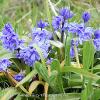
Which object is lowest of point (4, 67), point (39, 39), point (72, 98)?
point (72, 98)

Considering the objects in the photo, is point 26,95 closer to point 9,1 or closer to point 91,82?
point 91,82

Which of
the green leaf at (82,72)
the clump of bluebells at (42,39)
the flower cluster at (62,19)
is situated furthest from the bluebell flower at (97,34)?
the green leaf at (82,72)

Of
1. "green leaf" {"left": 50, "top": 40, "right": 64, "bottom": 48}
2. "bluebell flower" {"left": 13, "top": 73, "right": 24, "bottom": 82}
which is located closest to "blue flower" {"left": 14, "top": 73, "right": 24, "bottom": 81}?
"bluebell flower" {"left": 13, "top": 73, "right": 24, "bottom": 82}

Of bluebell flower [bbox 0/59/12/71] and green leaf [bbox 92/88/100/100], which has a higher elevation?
bluebell flower [bbox 0/59/12/71]

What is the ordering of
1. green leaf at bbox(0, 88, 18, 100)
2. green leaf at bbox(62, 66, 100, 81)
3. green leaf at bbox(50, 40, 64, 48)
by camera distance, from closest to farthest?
green leaf at bbox(62, 66, 100, 81) → green leaf at bbox(0, 88, 18, 100) → green leaf at bbox(50, 40, 64, 48)

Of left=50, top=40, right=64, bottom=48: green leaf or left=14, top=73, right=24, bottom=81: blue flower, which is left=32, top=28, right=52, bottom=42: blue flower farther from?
left=14, top=73, right=24, bottom=81: blue flower

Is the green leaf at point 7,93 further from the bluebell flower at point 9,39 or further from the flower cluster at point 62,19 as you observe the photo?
the flower cluster at point 62,19

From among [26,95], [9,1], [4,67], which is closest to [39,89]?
[26,95]
